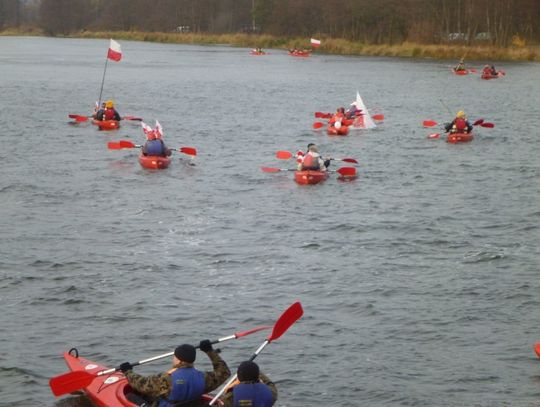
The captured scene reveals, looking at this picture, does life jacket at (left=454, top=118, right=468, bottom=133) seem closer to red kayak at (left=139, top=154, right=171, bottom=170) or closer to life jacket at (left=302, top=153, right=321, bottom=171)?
life jacket at (left=302, top=153, right=321, bottom=171)

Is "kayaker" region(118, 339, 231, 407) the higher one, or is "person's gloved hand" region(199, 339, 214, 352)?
"person's gloved hand" region(199, 339, 214, 352)

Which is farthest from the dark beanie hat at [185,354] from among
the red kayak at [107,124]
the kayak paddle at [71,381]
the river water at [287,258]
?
the red kayak at [107,124]

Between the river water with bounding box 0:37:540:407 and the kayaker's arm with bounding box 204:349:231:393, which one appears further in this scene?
the river water with bounding box 0:37:540:407

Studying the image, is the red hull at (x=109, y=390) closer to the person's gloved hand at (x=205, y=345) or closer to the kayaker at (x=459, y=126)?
the person's gloved hand at (x=205, y=345)

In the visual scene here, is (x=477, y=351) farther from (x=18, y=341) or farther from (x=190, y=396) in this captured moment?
(x=18, y=341)

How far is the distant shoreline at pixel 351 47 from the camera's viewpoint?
79938mm

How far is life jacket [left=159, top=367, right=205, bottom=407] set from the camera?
1112cm

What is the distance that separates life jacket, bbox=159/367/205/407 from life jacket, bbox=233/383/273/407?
599mm

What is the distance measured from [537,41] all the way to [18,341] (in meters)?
76.6

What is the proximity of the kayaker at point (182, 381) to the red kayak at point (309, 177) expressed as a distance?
52.6 ft

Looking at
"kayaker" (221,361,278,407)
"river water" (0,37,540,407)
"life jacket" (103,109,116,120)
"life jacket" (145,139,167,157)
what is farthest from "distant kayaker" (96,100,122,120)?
"kayaker" (221,361,278,407)

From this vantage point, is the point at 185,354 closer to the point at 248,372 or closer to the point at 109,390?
the point at 248,372

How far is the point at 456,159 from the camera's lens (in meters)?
33.5

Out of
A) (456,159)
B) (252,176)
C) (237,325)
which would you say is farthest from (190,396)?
(456,159)
